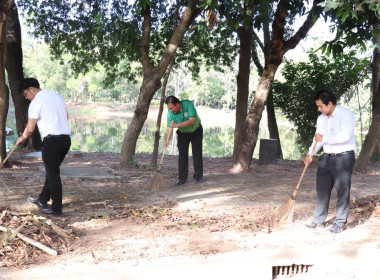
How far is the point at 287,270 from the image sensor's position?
4711mm

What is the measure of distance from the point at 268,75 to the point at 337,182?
5058mm

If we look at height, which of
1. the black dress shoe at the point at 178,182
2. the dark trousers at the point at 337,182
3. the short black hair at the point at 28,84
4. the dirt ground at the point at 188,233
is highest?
the short black hair at the point at 28,84

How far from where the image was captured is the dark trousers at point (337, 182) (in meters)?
5.30

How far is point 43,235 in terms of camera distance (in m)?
4.92

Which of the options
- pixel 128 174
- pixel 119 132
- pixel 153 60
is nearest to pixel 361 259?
pixel 128 174

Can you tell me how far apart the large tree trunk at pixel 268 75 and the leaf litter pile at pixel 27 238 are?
226 inches

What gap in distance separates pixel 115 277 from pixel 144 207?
2400mm

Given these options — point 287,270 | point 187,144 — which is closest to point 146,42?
point 187,144

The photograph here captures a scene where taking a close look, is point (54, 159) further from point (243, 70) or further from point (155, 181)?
point (243, 70)

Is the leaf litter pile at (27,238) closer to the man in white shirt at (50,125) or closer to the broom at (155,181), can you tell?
the man in white shirt at (50,125)

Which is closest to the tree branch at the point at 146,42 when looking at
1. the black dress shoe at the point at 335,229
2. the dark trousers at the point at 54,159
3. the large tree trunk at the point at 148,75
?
the large tree trunk at the point at 148,75

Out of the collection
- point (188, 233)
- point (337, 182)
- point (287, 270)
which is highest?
point (337, 182)

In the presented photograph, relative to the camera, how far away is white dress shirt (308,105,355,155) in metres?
5.26

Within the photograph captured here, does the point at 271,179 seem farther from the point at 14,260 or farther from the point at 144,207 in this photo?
the point at 14,260
